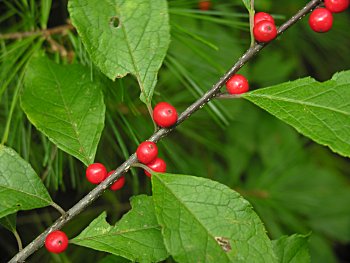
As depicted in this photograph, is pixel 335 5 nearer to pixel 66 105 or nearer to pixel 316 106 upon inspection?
pixel 316 106

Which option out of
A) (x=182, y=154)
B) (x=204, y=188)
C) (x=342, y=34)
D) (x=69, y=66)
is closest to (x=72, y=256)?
(x=182, y=154)

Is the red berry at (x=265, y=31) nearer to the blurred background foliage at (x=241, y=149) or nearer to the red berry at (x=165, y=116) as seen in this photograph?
the red berry at (x=165, y=116)

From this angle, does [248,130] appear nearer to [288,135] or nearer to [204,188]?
[288,135]

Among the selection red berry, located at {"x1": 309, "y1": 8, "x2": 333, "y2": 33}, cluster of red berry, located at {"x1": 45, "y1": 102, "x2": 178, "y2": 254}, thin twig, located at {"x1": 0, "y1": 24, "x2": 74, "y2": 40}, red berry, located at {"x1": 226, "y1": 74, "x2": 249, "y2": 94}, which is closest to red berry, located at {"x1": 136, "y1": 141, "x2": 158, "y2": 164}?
cluster of red berry, located at {"x1": 45, "y1": 102, "x2": 178, "y2": 254}

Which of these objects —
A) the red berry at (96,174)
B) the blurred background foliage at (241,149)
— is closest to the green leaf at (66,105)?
the red berry at (96,174)

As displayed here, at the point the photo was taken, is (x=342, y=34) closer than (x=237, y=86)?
No

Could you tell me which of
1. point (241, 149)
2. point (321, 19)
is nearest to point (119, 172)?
point (321, 19)
